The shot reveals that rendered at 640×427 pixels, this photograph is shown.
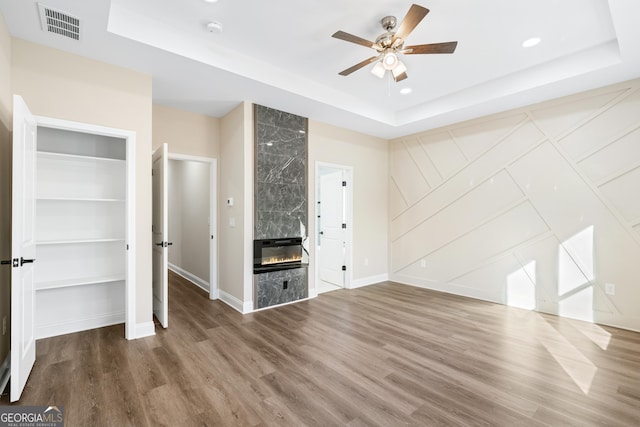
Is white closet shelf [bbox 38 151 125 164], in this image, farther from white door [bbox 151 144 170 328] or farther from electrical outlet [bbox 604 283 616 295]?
electrical outlet [bbox 604 283 616 295]

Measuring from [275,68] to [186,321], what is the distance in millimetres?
3313

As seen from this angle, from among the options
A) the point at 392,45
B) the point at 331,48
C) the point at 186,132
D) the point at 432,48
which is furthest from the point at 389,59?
the point at 186,132

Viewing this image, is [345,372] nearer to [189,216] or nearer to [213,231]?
[213,231]

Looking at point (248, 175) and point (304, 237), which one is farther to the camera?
point (304, 237)

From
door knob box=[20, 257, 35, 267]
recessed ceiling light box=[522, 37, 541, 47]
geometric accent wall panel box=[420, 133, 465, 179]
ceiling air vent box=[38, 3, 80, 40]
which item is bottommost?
door knob box=[20, 257, 35, 267]

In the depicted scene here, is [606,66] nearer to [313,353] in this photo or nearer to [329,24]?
[329,24]

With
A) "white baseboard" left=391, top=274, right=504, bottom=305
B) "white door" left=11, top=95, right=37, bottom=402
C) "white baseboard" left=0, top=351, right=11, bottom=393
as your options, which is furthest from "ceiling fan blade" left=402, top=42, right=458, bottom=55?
"white baseboard" left=0, top=351, right=11, bottom=393

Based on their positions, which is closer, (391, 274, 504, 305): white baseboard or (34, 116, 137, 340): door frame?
(34, 116, 137, 340): door frame

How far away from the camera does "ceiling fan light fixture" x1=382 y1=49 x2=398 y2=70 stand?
2.75 m

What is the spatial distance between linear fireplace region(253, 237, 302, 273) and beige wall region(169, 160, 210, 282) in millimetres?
1479

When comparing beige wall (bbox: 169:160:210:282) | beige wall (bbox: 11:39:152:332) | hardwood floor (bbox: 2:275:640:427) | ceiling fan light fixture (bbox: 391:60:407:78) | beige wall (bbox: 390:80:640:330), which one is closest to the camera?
hardwood floor (bbox: 2:275:640:427)

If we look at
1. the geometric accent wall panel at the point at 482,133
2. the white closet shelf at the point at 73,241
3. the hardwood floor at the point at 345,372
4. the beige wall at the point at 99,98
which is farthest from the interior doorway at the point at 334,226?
the white closet shelf at the point at 73,241

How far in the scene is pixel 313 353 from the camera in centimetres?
282

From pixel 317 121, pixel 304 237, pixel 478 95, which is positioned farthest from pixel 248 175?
pixel 478 95
